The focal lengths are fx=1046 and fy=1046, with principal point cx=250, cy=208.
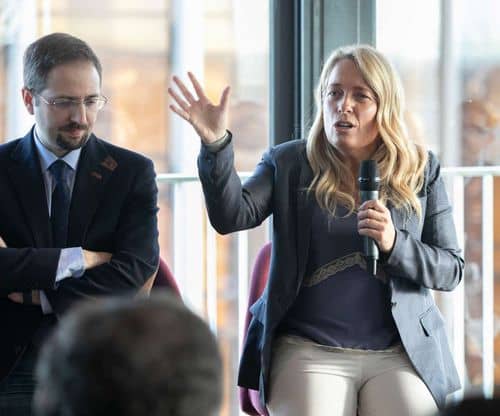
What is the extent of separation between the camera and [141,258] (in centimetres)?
291

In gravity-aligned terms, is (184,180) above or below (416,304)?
above

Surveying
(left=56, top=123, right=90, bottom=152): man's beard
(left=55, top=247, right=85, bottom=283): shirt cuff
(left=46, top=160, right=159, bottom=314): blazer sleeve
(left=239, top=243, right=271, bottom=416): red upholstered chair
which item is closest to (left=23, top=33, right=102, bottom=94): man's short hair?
(left=56, top=123, right=90, bottom=152): man's beard

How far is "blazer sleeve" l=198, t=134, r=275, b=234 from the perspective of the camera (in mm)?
2873

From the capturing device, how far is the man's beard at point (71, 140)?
115 inches

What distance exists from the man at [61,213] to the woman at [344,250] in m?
0.24

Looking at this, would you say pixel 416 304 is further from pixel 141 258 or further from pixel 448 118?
pixel 448 118

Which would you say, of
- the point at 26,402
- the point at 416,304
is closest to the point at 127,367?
the point at 26,402

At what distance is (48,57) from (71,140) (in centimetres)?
24

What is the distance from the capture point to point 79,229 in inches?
115

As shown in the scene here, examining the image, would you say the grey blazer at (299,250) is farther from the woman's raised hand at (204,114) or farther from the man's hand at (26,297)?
the man's hand at (26,297)

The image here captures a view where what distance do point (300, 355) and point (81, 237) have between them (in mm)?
695

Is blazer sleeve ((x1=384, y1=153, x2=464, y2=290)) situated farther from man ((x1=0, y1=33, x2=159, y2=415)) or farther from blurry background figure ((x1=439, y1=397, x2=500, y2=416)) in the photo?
blurry background figure ((x1=439, y1=397, x2=500, y2=416))

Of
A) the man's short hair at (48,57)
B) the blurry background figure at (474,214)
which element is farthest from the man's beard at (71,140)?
the blurry background figure at (474,214)

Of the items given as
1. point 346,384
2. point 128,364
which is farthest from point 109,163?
point 128,364
